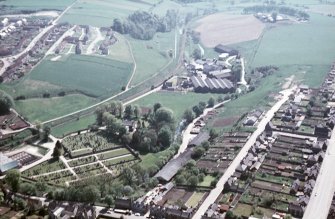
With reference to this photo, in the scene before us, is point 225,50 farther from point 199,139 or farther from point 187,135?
point 199,139

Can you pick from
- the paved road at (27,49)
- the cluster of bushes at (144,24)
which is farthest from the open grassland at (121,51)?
the paved road at (27,49)

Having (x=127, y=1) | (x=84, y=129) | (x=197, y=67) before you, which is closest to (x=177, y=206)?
(x=84, y=129)

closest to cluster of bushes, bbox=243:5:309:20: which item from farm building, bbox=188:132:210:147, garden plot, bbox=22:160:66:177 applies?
farm building, bbox=188:132:210:147

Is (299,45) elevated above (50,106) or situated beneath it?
elevated above

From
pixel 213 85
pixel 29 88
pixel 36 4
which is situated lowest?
pixel 213 85

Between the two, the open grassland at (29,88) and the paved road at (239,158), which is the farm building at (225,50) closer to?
the paved road at (239,158)

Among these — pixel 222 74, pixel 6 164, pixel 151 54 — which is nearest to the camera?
pixel 6 164

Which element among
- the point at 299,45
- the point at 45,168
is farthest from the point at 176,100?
the point at 299,45
